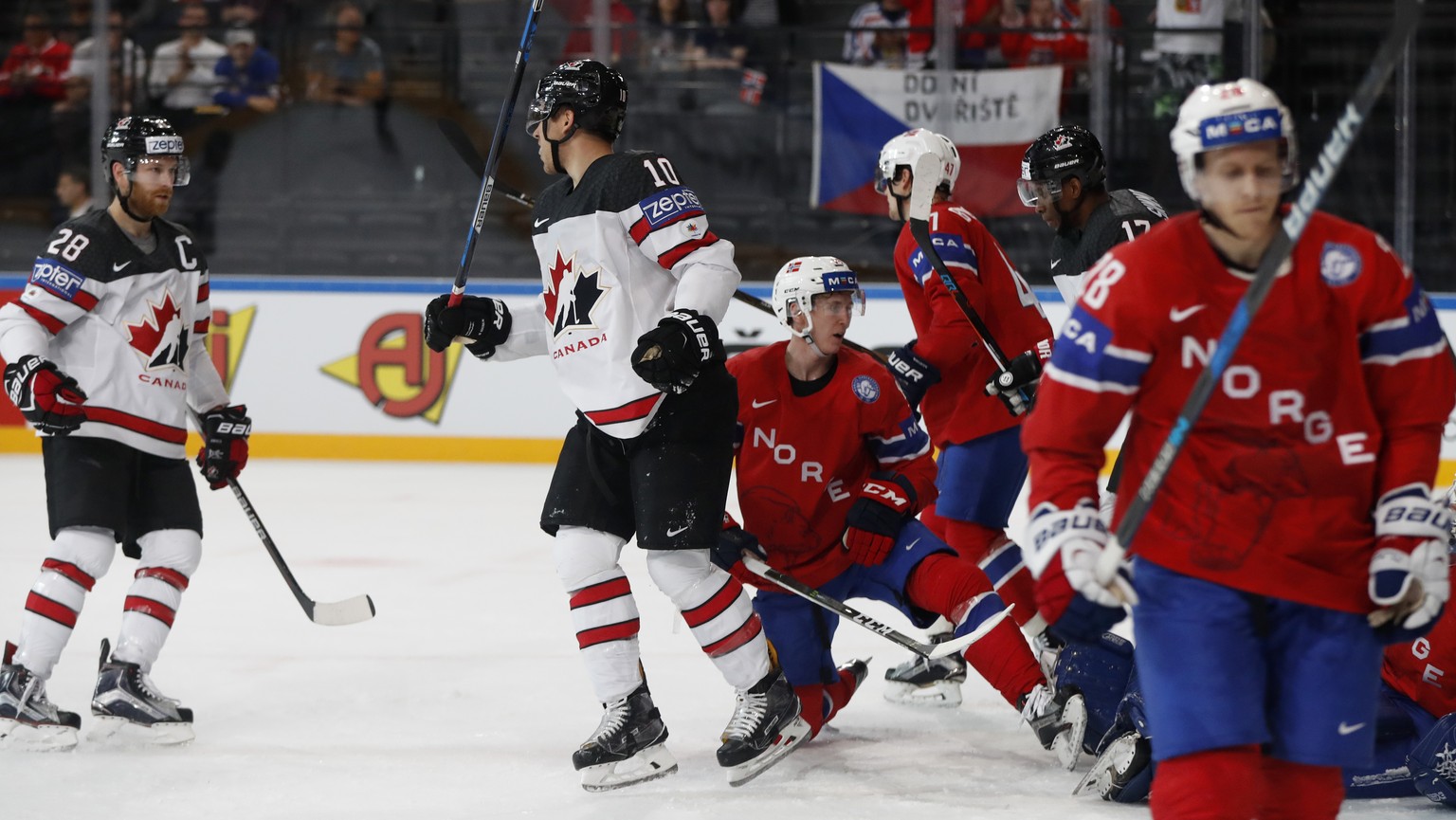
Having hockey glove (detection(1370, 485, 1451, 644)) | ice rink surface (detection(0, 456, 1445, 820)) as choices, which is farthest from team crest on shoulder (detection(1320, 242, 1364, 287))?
ice rink surface (detection(0, 456, 1445, 820))

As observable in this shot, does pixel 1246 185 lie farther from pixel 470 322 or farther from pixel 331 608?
pixel 331 608

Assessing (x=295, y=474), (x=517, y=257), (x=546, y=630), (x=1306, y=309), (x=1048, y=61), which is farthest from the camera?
(x=517, y=257)

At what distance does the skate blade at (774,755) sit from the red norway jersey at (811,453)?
331mm

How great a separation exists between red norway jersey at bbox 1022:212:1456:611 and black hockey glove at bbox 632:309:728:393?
962 millimetres

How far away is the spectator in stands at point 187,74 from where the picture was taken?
27.3 feet

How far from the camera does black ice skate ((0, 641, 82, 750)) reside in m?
3.20

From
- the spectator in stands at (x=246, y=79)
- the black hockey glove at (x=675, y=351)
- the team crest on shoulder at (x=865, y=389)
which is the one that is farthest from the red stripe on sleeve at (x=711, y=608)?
the spectator in stands at (x=246, y=79)

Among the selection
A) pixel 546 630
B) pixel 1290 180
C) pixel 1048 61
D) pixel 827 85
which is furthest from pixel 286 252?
pixel 1290 180

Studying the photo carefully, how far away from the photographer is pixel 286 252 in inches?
325

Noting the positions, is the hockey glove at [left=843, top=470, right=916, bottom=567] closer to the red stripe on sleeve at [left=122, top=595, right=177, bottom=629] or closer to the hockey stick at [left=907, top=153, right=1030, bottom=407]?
the hockey stick at [left=907, top=153, right=1030, bottom=407]

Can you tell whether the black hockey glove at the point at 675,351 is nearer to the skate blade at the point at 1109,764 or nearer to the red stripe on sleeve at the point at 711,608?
the red stripe on sleeve at the point at 711,608

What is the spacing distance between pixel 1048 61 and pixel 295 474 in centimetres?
387

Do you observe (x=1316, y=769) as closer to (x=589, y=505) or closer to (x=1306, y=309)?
(x=1306, y=309)

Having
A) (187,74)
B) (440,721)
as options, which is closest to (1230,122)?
(440,721)
